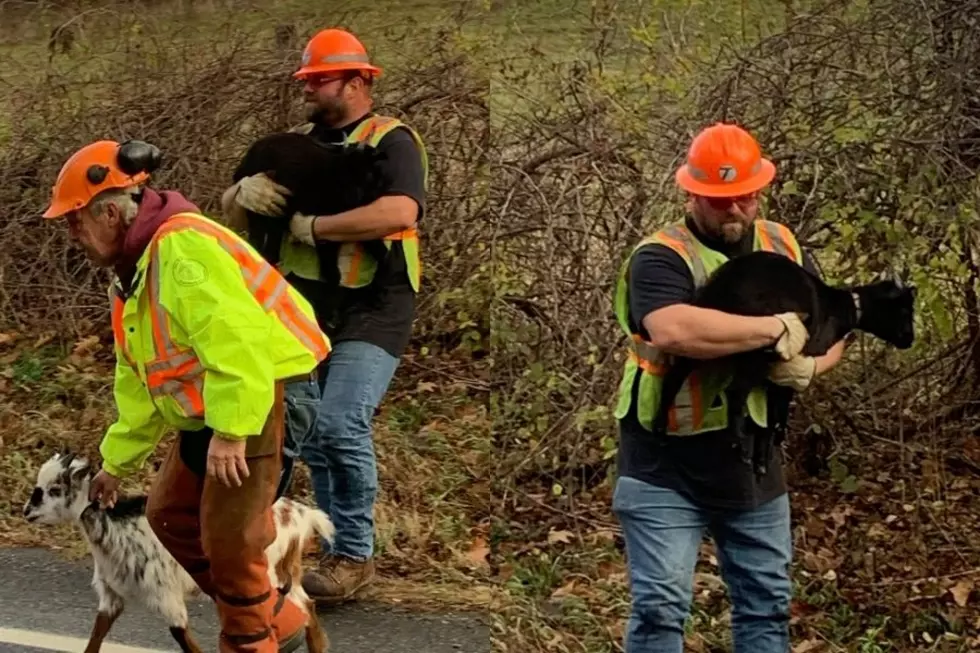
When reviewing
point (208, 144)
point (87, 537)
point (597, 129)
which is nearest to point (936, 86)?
point (597, 129)

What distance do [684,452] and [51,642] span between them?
2834 millimetres

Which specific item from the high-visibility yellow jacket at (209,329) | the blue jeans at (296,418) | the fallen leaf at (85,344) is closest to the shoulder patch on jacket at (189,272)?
the high-visibility yellow jacket at (209,329)

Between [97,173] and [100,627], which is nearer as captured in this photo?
[97,173]

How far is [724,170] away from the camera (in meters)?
3.81

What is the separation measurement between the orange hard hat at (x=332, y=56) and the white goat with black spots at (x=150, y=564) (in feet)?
5.81

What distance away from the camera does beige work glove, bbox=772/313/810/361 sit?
12.2 ft

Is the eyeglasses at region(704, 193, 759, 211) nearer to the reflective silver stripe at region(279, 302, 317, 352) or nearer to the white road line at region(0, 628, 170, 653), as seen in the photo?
the reflective silver stripe at region(279, 302, 317, 352)

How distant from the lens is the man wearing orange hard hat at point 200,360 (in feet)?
11.8

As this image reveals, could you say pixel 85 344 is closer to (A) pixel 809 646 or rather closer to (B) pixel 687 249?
(A) pixel 809 646

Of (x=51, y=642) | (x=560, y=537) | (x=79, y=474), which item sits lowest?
(x=51, y=642)

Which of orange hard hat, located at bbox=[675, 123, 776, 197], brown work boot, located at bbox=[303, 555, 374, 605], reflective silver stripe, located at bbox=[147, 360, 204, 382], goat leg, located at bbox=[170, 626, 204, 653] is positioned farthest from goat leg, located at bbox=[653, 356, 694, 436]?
goat leg, located at bbox=[170, 626, 204, 653]

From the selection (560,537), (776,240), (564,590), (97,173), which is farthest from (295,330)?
(560,537)

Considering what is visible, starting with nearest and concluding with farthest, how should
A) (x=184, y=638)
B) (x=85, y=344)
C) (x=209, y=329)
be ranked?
(x=209, y=329) < (x=184, y=638) < (x=85, y=344)

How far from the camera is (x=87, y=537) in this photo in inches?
190
